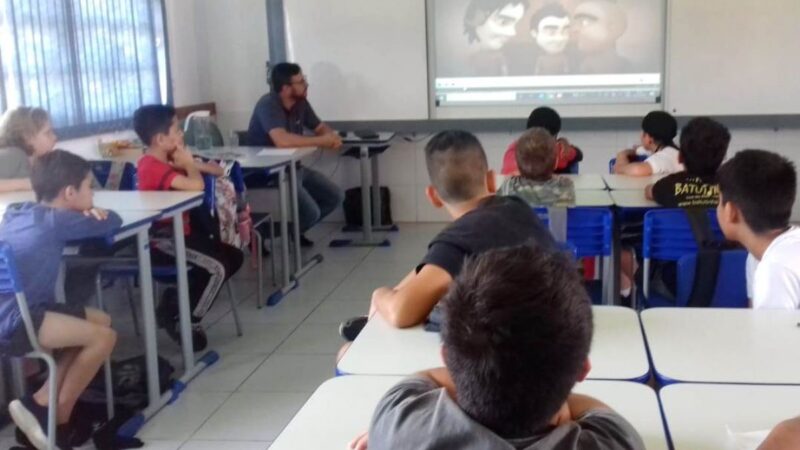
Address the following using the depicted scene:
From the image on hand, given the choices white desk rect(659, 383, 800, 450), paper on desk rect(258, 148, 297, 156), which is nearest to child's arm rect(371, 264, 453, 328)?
white desk rect(659, 383, 800, 450)

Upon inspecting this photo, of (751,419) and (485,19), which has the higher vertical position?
(485,19)

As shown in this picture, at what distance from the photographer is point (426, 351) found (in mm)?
2021

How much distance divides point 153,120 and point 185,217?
1.58ft

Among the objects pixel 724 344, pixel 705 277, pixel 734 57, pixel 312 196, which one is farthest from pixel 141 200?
Answer: pixel 734 57

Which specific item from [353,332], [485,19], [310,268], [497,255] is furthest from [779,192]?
[485,19]

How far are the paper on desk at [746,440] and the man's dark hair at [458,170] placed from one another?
110cm

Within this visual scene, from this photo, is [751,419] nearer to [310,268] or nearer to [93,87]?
[310,268]

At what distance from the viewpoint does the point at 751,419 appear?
1.58 metres

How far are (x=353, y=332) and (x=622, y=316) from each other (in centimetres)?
89

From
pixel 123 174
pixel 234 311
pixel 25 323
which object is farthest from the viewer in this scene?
pixel 123 174

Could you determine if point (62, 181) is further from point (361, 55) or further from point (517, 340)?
point (361, 55)

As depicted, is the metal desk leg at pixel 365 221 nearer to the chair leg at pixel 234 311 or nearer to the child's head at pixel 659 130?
the chair leg at pixel 234 311

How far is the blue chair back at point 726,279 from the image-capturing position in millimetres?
3082

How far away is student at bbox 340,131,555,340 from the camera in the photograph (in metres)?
2.15
